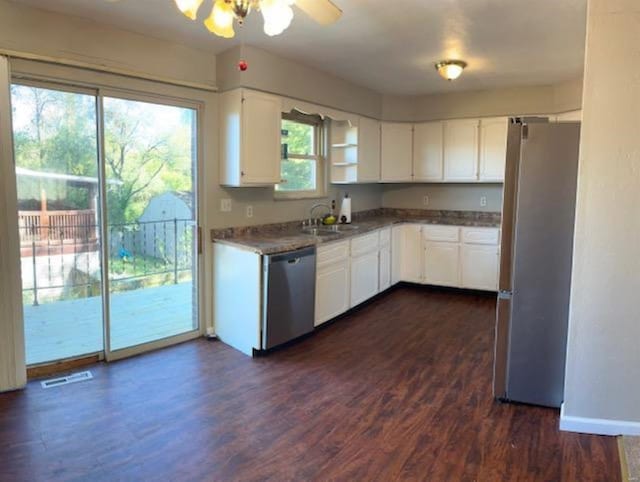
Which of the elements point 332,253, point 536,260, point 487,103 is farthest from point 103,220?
point 487,103

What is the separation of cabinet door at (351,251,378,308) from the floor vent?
2.42 metres

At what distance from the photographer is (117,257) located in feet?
11.3

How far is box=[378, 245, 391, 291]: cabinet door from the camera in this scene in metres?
5.23

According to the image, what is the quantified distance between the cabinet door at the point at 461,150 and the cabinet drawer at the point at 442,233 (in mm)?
653

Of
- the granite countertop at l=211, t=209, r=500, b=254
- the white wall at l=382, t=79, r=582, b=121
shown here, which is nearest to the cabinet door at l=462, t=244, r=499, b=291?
the granite countertop at l=211, t=209, r=500, b=254

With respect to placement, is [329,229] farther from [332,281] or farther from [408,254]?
[408,254]

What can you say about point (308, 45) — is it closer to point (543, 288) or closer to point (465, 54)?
point (465, 54)

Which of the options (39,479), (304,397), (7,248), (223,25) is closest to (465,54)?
(223,25)

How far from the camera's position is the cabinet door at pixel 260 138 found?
3.68 meters

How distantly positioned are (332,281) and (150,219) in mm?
1656

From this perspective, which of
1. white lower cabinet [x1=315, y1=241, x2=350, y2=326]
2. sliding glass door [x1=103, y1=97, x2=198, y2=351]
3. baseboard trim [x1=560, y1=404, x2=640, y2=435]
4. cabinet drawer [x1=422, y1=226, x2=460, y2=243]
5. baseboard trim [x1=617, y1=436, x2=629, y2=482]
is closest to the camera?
baseboard trim [x1=617, y1=436, x2=629, y2=482]

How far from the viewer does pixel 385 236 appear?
5.30m

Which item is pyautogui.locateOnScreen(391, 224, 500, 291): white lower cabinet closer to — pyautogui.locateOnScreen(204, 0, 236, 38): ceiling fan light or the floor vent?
the floor vent

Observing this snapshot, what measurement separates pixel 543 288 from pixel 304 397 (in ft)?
5.24
